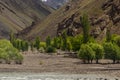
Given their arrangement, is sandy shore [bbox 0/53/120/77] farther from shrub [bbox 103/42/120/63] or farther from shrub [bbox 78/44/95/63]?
shrub [bbox 103/42/120/63]

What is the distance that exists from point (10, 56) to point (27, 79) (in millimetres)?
50651

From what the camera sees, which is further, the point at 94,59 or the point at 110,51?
the point at 94,59

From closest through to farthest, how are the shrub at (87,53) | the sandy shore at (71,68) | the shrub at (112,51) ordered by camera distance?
the sandy shore at (71,68)
the shrub at (112,51)
the shrub at (87,53)

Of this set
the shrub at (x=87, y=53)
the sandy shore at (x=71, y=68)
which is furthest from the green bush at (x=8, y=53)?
the shrub at (x=87, y=53)

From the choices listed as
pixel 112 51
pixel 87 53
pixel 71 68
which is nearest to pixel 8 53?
pixel 87 53

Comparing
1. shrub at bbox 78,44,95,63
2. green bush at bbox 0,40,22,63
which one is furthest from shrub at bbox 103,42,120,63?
green bush at bbox 0,40,22,63

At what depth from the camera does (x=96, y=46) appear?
126m

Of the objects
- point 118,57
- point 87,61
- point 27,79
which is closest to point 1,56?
A: point 87,61

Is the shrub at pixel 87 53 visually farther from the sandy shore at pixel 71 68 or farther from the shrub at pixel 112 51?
the sandy shore at pixel 71 68

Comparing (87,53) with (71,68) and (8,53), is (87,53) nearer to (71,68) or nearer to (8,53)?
(71,68)

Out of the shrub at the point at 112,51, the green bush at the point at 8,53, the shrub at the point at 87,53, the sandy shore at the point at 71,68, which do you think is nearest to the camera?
the sandy shore at the point at 71,68

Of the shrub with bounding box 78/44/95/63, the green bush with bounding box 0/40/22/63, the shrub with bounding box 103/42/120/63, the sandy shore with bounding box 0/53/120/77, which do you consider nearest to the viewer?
the sandy shore with bounding box 0/53/120/77

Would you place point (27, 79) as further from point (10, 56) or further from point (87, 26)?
point (87, 26)

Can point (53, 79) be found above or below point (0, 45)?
below
